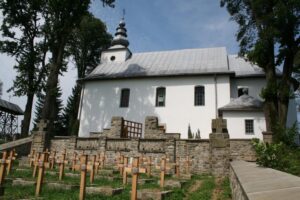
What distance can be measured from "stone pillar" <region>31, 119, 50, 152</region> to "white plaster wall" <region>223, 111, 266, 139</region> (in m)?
12.2

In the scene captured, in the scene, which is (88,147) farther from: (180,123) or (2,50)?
(2,50)

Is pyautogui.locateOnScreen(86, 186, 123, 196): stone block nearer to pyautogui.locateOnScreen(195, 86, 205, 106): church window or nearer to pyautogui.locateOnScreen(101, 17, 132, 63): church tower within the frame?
pyautogui.locateOnScreen(195, 86, 205, 106): church window

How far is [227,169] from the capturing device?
1128cm

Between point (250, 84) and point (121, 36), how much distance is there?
1590 cm

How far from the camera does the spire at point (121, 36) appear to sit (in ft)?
104

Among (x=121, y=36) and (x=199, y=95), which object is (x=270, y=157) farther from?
(x=121, y=36)

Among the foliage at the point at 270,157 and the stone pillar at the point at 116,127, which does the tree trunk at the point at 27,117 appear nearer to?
the stone pillar at the point at 116,127

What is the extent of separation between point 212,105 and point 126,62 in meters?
11.0

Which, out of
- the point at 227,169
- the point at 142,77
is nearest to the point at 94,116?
the point at 142,77

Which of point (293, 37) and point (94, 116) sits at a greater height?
point (293, 37)

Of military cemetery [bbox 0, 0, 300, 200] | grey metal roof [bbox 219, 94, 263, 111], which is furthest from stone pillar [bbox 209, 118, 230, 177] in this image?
grey metal roof [bbox 219, 94, 263, 111]

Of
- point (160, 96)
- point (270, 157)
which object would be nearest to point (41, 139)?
point (160, 96)

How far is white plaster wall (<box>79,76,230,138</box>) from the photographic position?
22.4 m

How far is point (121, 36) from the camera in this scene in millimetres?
32406
